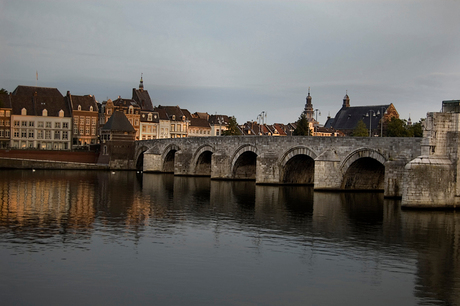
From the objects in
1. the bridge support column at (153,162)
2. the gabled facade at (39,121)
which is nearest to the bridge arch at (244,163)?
the bridge support column at (153,162)

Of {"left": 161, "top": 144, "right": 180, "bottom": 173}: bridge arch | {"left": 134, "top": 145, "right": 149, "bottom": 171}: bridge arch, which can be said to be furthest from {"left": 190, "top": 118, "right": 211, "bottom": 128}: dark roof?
{"left": 161, "top": 144, "right": 180, "bottom": 173}: bridge arch

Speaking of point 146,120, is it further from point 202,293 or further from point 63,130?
point 202,293

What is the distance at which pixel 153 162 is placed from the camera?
60.2m

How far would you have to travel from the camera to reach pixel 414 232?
21906mm

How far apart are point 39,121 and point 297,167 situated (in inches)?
1763

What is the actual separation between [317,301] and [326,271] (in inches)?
107

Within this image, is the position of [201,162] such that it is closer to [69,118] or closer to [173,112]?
[69,118]

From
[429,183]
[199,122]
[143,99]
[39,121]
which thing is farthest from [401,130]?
[39,121]

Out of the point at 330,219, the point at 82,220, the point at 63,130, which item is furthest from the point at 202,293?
the point at 63,130

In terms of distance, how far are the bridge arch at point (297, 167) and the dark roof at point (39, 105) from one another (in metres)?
44.4

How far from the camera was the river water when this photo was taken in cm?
1347

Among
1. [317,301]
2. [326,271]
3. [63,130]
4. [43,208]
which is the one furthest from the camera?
[63,130]

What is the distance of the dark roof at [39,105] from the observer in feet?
245

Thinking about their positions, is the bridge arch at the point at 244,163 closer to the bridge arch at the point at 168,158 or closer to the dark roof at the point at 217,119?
the bridge arch at the point at 168,158
